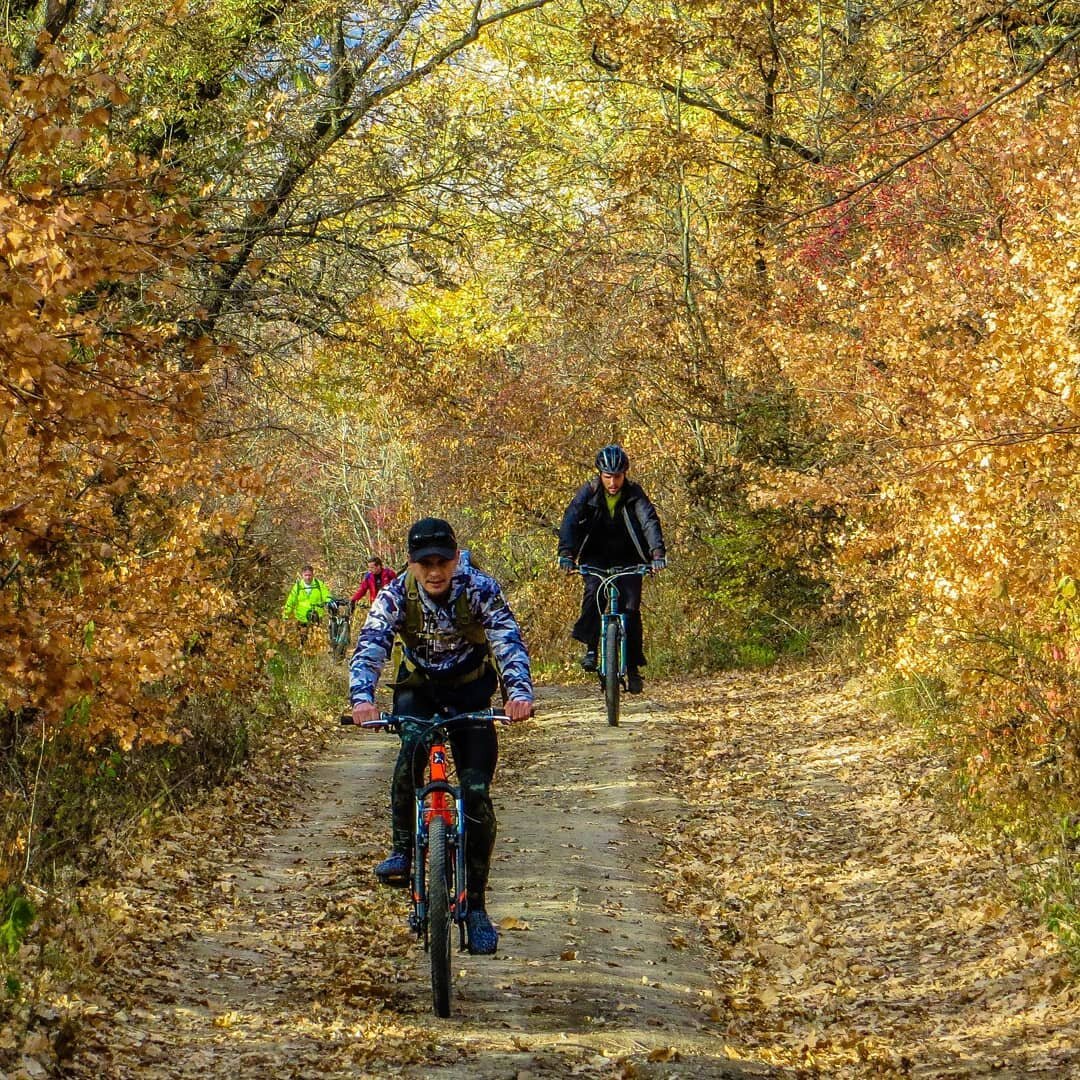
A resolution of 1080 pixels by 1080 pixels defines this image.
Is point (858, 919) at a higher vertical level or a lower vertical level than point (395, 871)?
lower

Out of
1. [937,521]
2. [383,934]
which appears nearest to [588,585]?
[937,521]

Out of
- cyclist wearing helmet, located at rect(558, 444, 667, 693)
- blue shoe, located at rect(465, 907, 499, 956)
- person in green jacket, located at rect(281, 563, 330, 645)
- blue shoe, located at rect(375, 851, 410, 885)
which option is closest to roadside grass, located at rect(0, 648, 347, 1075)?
blue shoe, located at rect(375, 851, 410, 885)

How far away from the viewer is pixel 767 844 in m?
10.6

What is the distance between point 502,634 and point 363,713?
0.87 metres

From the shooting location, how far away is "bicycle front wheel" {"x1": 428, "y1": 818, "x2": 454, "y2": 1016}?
630 centimetres

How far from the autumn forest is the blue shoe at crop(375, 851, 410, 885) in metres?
1.75

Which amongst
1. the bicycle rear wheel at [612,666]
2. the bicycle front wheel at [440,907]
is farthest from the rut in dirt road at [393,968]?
the bicycle rear wheel at [612,666]

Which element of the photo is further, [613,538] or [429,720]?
[613,538]

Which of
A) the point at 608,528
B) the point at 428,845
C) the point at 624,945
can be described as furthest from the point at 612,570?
the point at 428,845

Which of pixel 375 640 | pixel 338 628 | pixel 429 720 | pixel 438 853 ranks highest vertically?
pixel 375 640

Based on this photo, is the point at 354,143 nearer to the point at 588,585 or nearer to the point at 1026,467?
the point at 588,585

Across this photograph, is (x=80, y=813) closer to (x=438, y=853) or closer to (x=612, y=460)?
(x=438, y=853)

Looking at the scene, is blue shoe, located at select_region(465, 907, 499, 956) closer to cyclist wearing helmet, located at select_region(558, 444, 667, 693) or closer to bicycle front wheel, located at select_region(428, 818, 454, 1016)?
bicycle front wheel, located at select_region(428, 818, 454, 1016)

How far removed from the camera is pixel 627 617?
1406 centimetres
